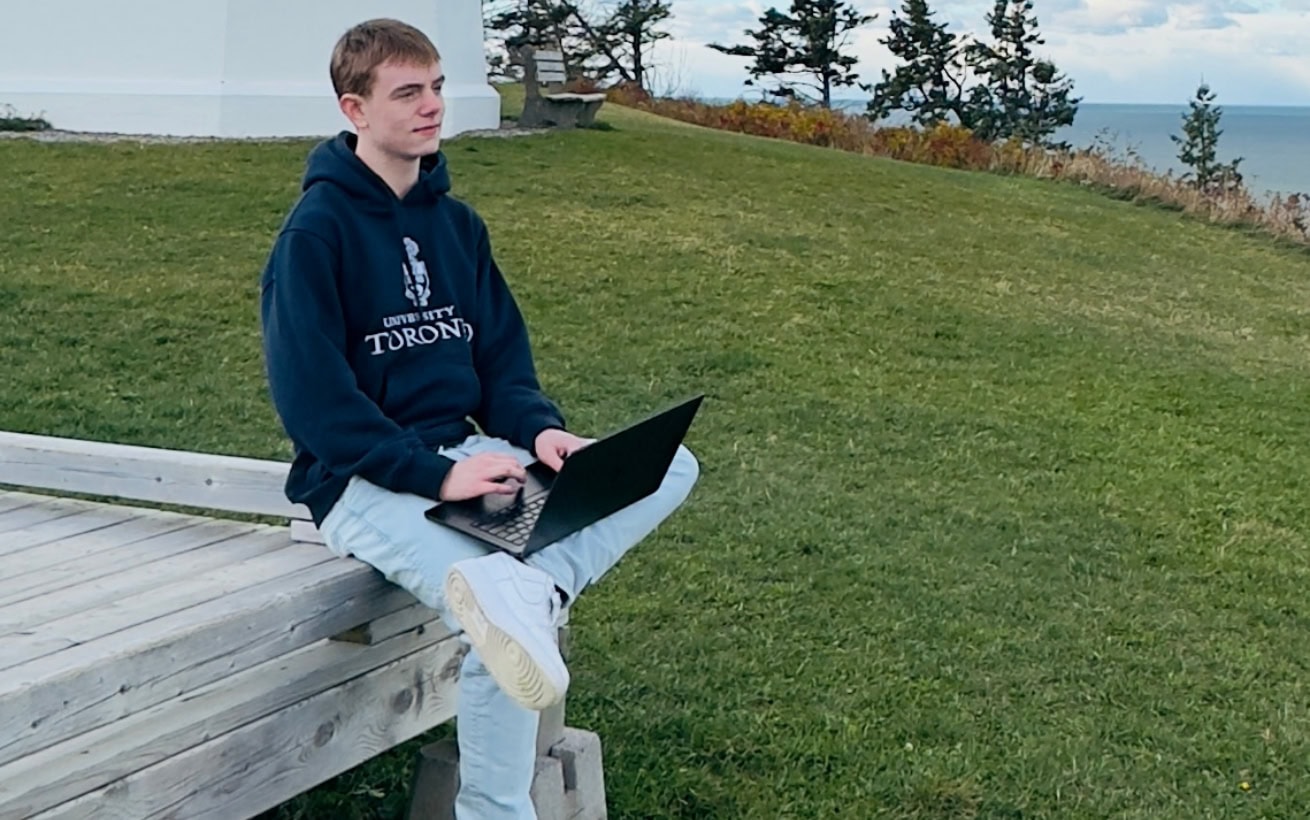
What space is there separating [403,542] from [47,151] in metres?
10.5

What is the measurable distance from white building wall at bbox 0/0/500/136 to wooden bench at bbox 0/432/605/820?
1091 centimetres

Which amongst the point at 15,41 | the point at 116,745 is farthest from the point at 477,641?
the point at 15,41

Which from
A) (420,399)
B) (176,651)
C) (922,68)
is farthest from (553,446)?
(922,68)

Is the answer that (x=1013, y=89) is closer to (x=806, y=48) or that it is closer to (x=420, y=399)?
(x=806, y=48)

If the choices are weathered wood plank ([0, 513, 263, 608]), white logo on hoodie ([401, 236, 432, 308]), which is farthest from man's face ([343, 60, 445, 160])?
weathered wood plank ([0, 513, 263, 608])

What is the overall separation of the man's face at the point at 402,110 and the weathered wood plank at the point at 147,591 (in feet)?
2.79

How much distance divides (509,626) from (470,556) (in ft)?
0.97

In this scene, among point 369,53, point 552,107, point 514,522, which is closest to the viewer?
point 514,522

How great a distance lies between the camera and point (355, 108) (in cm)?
336

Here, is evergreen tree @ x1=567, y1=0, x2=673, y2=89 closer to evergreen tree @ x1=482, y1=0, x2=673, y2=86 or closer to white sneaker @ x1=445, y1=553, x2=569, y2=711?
evergreen tree @ x1=482, y1=0, x2=673, y2=86

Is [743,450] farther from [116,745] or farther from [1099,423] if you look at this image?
[116,745]

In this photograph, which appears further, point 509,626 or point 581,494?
point 581,494

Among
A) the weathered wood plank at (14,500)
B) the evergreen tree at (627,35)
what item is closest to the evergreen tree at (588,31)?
the evergreen tree at (627,35)

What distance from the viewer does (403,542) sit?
3090mm
